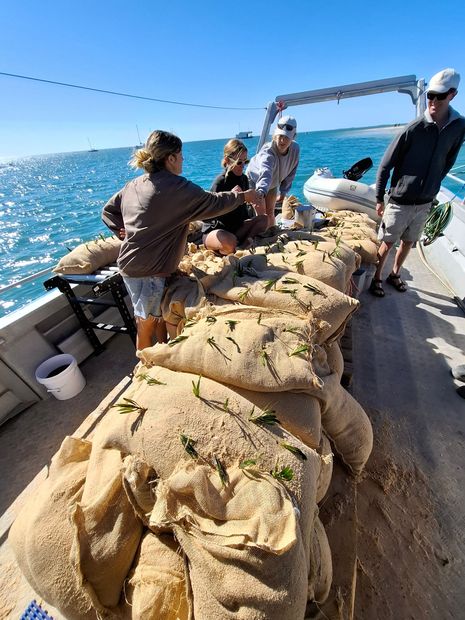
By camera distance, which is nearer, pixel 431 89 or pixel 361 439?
pixel 361 439

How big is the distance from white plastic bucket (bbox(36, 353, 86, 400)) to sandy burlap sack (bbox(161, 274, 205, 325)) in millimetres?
1382

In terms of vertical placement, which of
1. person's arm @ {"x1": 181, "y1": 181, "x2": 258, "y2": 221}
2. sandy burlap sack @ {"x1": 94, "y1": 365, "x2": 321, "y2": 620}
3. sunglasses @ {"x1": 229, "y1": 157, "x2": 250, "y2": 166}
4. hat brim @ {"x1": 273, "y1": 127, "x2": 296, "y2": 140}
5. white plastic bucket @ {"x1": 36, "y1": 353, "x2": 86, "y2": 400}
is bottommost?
white plastic bucket @ {"x1": 36, "y1": 353, "x2": 86, "y2": 400}

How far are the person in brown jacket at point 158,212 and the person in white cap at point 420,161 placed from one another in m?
2.25

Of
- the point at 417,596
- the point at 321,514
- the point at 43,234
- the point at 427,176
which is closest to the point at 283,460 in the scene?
the point at 321,514

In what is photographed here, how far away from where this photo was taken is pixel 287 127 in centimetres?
356

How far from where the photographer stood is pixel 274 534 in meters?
0.88

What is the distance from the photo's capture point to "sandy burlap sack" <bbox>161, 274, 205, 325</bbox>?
2127 mm

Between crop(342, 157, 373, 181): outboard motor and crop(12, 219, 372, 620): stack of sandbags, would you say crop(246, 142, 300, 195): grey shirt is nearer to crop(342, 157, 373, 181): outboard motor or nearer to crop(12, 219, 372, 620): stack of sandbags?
crop(12, 219, 372, 620): stack of sandbags

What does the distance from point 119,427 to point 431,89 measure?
411 centimetres

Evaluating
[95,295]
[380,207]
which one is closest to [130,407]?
[95,295]

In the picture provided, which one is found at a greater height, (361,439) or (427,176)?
(427,176)

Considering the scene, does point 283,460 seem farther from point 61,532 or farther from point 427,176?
point 427,176

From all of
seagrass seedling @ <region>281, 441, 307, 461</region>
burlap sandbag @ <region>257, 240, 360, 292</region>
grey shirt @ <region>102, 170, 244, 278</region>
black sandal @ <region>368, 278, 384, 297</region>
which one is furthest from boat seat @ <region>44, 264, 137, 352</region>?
black sandal @ <region>368, 278, 384, 297</region>

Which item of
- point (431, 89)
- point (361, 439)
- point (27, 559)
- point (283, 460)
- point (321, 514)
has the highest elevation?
point (431, 89)
